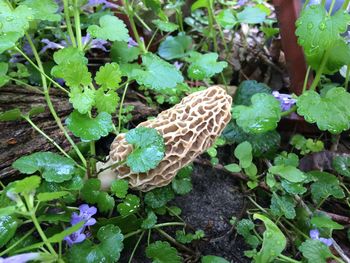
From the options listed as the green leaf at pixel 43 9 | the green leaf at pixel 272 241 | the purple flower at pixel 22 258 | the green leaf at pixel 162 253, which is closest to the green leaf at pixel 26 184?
the purple flower at pixel 22 258

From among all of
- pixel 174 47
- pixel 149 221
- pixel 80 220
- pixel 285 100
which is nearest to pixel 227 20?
pixel 174 47

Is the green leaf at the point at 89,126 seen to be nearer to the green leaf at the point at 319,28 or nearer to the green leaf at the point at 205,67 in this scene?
the green leaf at the point at 205,67

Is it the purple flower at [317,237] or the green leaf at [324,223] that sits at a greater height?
the green leaf at [324,223]

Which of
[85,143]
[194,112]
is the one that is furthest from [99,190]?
[194,112]

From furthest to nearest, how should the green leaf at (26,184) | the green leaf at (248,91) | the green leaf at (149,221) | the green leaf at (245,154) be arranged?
the green leaf at (248,91), the green leaf at (245,154), the green leaf at (149,221), the green leaf at (26,184)

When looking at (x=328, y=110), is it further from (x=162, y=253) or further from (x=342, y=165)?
(x=162, y=253)

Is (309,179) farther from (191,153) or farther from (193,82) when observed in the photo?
(193,82)
